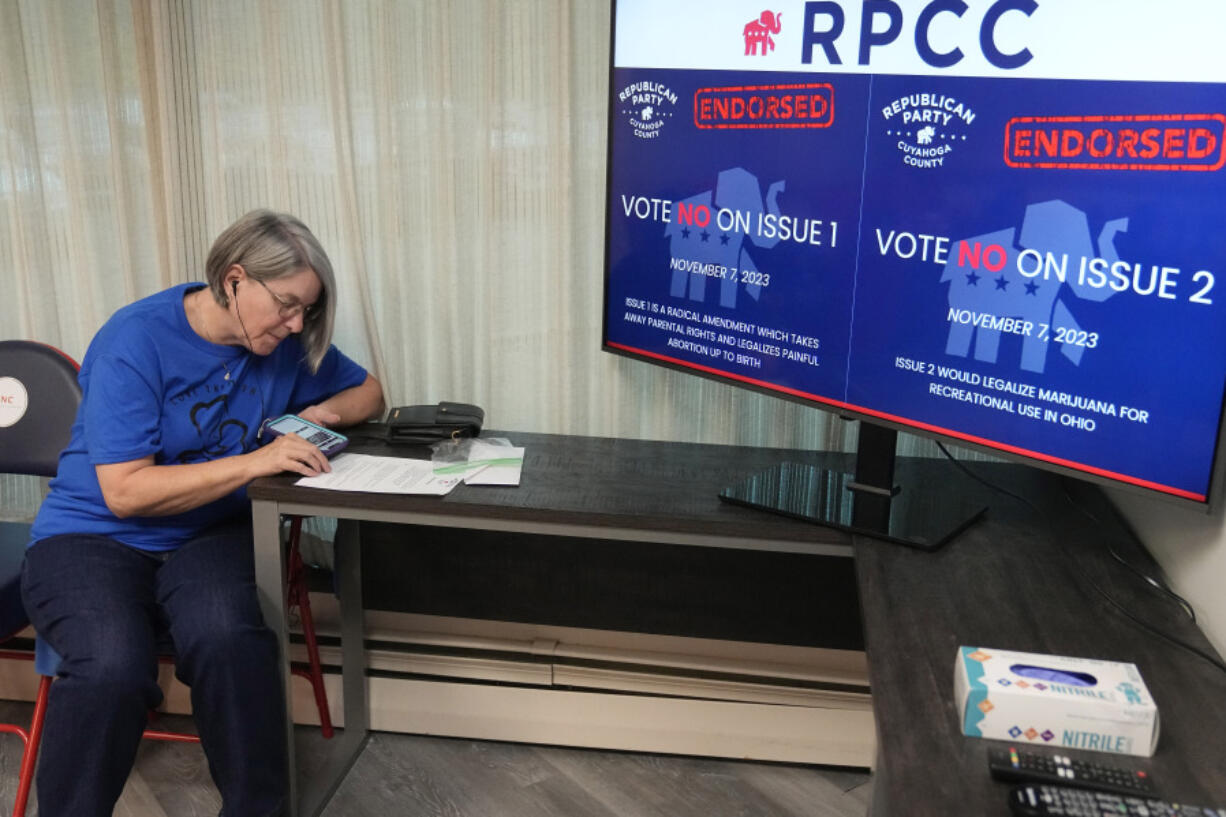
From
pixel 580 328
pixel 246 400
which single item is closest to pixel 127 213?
pixel 246 400

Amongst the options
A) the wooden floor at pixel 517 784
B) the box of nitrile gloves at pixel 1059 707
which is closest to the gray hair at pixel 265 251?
the wooden floor at pixel 517 784

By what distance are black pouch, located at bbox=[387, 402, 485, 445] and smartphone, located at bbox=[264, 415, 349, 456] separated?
11 cm

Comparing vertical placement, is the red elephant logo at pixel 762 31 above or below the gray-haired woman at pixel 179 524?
above

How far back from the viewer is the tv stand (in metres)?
1.82

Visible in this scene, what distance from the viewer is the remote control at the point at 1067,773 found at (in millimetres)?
1171

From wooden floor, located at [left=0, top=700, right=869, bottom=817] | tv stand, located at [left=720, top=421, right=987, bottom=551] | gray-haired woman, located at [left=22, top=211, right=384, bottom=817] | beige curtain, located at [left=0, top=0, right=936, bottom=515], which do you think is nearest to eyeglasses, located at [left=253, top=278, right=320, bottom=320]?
gray-haired woman, located at [left=22, top=211, right=384, bottom=817]

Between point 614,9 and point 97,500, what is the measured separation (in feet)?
4.44

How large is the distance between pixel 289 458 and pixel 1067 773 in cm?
142

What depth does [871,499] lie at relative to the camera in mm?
1948

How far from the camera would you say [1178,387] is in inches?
57.8

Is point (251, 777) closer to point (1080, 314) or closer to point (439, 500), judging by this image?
point (439, 500)

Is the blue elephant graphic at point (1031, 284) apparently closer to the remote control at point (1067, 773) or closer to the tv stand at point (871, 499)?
the tv stand at point (871, 499)

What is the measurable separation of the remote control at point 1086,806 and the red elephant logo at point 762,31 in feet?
4.08

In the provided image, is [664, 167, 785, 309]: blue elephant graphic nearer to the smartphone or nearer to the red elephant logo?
the red elephant logo
